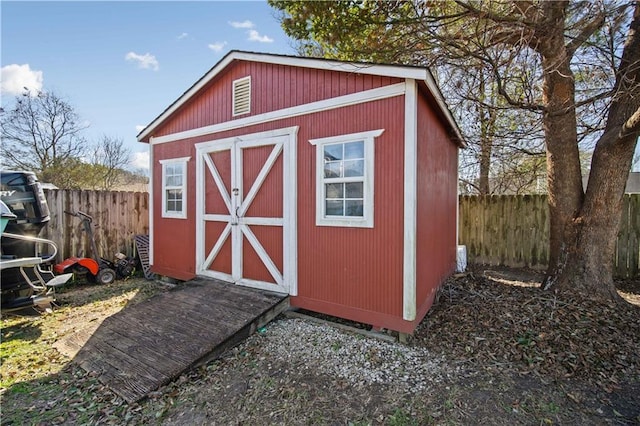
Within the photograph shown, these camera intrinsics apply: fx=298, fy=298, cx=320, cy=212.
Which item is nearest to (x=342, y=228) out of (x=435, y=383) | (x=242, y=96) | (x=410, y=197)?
(x=410, y=197)

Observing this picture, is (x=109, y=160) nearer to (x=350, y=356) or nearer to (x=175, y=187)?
(x=175, y=187)

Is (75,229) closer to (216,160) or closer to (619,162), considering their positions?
(216,160)

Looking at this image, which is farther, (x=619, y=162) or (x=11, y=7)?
(x=11, y=7)

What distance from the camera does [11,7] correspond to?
15.3 feet

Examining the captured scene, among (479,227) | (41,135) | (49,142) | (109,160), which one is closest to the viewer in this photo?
(479,227)

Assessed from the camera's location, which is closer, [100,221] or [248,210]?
[248,210]

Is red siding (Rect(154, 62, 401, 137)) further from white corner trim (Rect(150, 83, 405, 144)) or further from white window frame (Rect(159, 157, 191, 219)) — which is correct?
white window frame (Rect(159, 157, 191, 219))

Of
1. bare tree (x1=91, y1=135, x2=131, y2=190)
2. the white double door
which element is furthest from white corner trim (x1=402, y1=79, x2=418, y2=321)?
bare tree (x1=91, y1=135, x2=131, y2=190)

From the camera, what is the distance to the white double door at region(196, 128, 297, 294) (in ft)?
14.6

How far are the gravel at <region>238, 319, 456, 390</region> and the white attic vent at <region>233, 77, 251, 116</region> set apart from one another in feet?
11.5

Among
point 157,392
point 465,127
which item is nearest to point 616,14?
point 465,127

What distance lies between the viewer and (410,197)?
3469 mm

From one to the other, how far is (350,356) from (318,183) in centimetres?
218

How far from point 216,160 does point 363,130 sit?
114 inches
